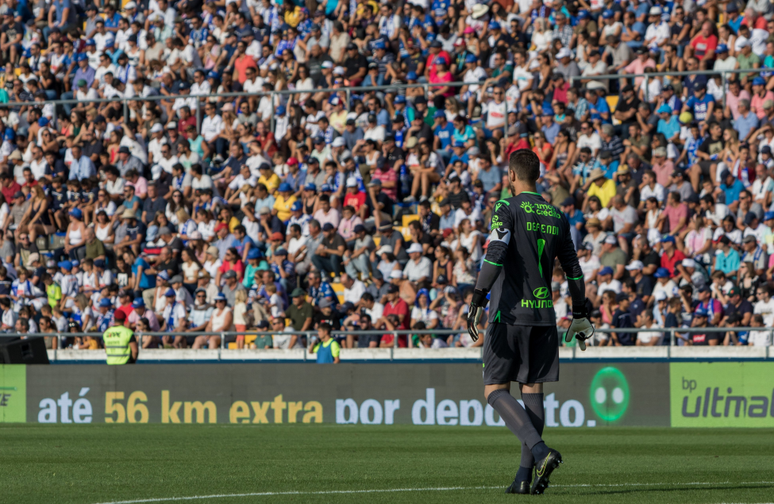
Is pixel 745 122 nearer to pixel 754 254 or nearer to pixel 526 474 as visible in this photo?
pixel 754 254

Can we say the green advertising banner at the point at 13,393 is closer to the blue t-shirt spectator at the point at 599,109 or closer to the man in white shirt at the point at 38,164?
the man in white shirt at the point at 38,164

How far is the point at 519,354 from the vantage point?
7465 millimetres

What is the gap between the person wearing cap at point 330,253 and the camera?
2197cm

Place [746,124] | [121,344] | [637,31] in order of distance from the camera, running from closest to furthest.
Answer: [121,344], [746,124], [637,31]

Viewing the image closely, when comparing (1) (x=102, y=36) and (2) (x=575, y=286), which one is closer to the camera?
(2) (x=575, y=286)

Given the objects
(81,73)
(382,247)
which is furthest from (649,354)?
(81,73)

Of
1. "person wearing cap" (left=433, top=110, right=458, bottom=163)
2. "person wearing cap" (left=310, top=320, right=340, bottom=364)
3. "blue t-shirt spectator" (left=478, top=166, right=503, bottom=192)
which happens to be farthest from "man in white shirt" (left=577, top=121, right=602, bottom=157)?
"person wearing cap" (left=310, top=320, right=340, bottom=364)

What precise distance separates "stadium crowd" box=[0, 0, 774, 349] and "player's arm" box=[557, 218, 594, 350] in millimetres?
10999

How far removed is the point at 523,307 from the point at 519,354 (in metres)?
0.30

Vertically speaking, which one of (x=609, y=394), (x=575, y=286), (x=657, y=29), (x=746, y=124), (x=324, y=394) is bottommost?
(x=324, y=394)

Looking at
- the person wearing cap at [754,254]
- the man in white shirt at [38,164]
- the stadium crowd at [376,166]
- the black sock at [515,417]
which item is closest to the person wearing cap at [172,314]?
the stadium crowd at [376,166]

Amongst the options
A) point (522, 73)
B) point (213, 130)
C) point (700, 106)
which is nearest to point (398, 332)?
point (522, 73)

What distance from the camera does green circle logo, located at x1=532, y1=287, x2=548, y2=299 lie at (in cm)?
745

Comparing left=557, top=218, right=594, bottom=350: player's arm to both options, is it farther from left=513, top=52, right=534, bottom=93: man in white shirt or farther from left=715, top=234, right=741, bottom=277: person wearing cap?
left=513, top=52, right=534, bottom=93: man in white shirt
